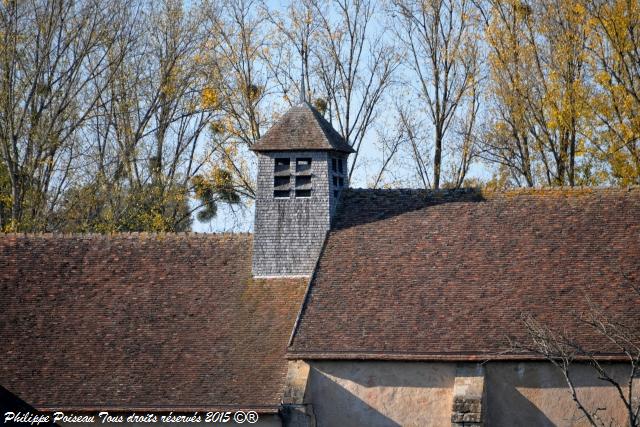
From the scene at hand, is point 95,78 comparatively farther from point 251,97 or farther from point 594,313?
point 594,313

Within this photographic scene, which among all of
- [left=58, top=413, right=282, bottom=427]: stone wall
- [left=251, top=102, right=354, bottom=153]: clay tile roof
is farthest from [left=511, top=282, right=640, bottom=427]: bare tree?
[left=251, top=102, right=354, bottom=153]: clay tile roof

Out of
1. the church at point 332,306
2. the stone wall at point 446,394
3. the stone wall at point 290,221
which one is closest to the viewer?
the stone wall at point 446,394

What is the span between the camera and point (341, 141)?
28.8 metres

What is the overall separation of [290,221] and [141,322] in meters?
3.85

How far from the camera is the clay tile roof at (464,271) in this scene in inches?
946

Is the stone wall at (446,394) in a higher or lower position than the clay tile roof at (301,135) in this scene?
lower

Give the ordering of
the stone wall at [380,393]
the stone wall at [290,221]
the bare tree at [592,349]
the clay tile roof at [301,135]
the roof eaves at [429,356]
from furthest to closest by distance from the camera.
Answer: the clay tile roof at [301,135]
the stone wall at [290,221]
the stone wall at [380,393]
the roof eaves at [429,356]
the bare tree at [592,349]

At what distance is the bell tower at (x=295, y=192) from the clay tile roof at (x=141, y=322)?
470mm

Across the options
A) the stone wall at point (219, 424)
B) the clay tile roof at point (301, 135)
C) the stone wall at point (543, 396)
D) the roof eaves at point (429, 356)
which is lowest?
the stone wall at point (219, 424)

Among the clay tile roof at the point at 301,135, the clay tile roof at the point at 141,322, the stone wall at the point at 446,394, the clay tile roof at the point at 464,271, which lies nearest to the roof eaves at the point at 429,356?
the clay tile roof at the point at 464,271

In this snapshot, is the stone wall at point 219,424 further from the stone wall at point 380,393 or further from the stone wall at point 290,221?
the stone wall at point 290,221

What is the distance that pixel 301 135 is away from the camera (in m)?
28.1

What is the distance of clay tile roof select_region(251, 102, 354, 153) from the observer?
1099 inches

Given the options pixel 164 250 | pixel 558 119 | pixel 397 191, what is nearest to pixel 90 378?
pixel 164 250
